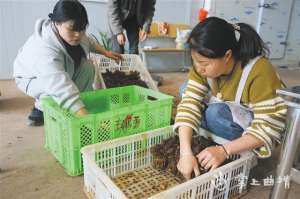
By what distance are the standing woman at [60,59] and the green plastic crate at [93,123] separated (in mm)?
68

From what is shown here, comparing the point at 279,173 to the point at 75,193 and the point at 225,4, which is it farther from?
the point at 225,4

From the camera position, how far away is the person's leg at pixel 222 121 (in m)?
1.08

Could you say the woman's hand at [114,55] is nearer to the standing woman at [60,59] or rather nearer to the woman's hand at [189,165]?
the standing woman at [60,59]

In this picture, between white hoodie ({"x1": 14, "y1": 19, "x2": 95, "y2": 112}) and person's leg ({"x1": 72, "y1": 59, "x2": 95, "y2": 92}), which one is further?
person's leg ({"x1": 72, "y1": 59, "x2": 95, "y2": 92})

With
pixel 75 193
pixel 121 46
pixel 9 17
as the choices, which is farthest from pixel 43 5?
pixel 75 193

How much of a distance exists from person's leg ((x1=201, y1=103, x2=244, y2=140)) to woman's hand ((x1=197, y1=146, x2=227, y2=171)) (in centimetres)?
24

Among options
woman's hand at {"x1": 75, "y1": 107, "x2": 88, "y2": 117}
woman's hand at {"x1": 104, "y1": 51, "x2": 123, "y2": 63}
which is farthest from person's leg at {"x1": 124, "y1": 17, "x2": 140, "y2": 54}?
woman's hand at {"x1": 75, "y1": 107, "x2": 88, "y2": 117}

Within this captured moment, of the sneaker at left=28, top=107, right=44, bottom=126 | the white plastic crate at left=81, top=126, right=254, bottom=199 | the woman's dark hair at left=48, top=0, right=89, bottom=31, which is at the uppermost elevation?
the woman's dark hair at left=48, top=0, right=89, bottom=31

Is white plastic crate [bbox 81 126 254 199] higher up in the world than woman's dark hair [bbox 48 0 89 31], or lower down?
lower down

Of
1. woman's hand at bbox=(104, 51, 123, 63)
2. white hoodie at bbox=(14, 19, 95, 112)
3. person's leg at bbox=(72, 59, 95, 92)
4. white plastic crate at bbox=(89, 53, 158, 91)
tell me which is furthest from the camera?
A: white plastic crate at bbox=(89, 53, 158, 91)

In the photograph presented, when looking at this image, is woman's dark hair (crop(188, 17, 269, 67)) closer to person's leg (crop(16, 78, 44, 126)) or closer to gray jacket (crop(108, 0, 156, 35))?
A: person's leg (crop(16, 78, 44, 126))

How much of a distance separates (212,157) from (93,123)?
477mm

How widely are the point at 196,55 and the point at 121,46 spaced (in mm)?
1270

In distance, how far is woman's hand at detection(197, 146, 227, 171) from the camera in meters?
0.85
